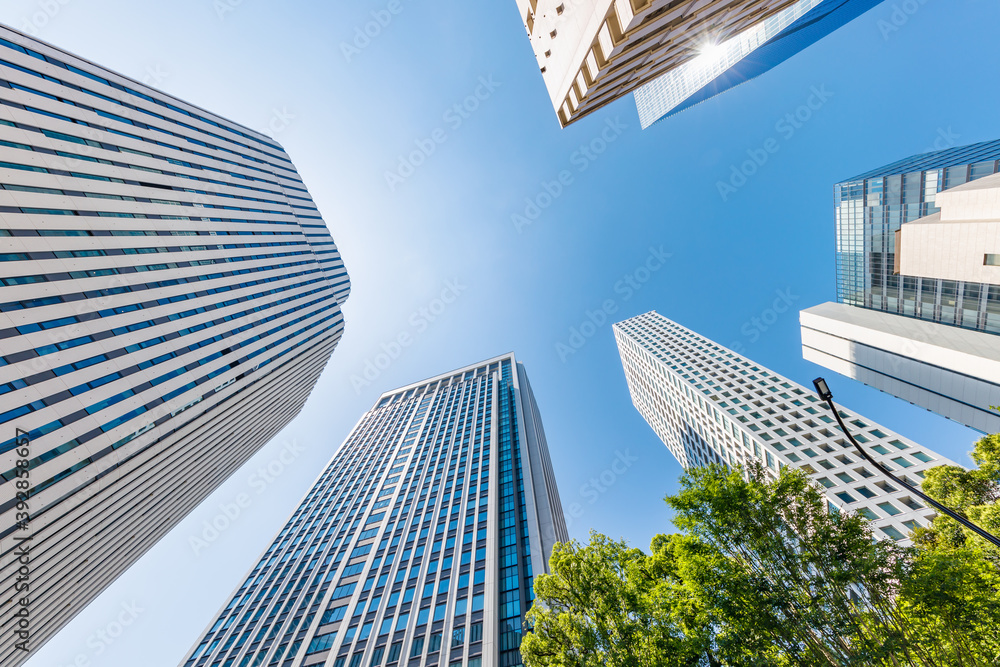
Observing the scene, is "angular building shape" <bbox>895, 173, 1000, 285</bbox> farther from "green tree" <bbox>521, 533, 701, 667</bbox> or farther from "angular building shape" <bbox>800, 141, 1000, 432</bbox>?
"green tree" <bbox>521, 533, 701, 667</bbox>

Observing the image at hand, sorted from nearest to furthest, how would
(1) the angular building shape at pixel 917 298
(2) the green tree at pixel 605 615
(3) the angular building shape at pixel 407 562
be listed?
1. (2) the green tree at pixel 605 615
2. (1) the angular building shape at pixel 917 298
3. (3) the angular building shape at pixel 407 562

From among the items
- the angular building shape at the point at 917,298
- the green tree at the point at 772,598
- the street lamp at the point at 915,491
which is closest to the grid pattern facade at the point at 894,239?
the angular building shape at the point at 917,298

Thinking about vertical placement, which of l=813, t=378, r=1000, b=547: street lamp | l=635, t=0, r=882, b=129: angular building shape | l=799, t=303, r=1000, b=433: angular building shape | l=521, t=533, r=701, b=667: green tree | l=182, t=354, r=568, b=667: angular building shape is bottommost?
l=182, t=354, r=568, b=667: angular building shape

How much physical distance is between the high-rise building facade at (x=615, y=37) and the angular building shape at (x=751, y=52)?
35.8m

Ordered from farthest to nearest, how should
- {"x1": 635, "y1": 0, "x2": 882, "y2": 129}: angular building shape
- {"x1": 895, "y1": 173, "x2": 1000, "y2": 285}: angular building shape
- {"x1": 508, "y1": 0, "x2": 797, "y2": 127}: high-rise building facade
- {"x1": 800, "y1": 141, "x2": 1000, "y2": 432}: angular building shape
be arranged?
1. {"x1": 635, "y1": 0, "x2": 882, "y2": 129}: angular building shape
2. {"x1": 800, "y1": 141, "x2": 1000, "y2": 432}: angular building shape
3. {"x1": 895, "y1": 173, "x2": 1000, "y2": 285}: angular building shape
4. {"x1": 508, "y1": 0, "x2": 797, "y2": 127}: high-rise building facade

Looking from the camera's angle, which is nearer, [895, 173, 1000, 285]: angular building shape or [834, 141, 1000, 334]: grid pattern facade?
[895, 173, 1000, 285]: angular building shape

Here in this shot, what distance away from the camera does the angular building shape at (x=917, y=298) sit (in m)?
27.7

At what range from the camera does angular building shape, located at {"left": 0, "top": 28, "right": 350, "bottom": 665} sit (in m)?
21.5

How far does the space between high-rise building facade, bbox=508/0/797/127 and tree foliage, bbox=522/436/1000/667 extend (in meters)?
23.7

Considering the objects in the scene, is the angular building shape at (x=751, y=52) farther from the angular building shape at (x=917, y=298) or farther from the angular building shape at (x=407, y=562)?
the angular building shape at (x=407, y=562)

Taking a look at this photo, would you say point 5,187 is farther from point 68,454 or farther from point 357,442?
point 357,442

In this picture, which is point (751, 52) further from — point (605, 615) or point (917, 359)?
point (605, 615)

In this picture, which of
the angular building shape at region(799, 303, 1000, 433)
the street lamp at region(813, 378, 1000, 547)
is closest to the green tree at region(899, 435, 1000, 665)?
the street lamp at region(813, 378, 1000, 547)

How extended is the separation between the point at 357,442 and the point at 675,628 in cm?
7275
